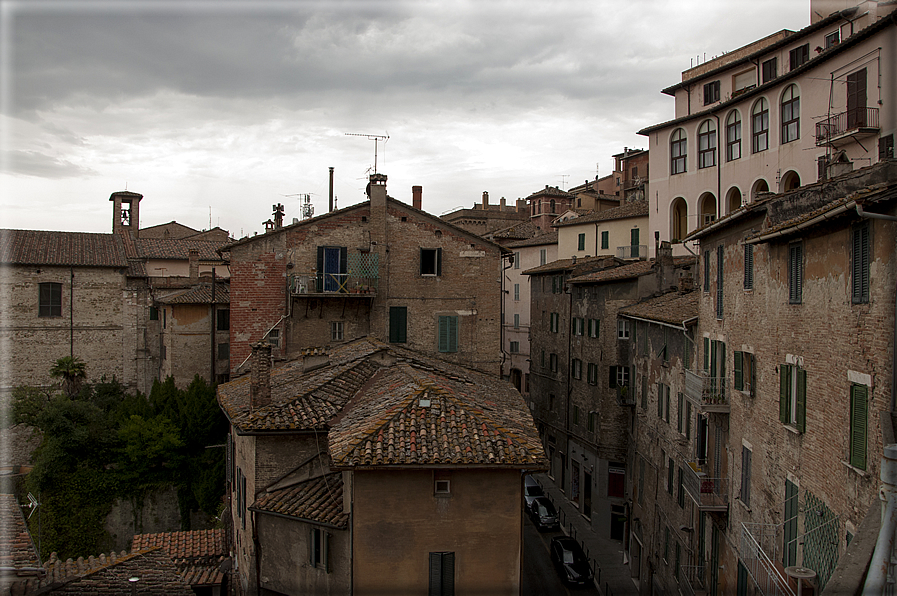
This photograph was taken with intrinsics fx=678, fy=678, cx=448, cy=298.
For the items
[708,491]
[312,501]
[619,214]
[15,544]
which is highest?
[619,214]

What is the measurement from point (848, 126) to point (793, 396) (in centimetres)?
1565

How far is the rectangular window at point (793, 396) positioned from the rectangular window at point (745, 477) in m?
2.74

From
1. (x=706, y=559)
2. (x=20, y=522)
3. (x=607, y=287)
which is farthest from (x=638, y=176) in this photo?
(x=20, y=522)

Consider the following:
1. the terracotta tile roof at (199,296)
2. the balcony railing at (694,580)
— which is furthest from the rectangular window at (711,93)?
the terracotta tile roof at (199,296)

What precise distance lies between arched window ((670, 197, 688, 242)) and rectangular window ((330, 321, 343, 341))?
19.5 m

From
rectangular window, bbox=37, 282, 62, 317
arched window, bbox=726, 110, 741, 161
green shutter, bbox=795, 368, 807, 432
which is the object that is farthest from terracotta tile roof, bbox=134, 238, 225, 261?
green shutter, bbox=795, 368, 807, 432

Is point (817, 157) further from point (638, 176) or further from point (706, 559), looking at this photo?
point (638, 176)

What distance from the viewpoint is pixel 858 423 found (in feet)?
31.0

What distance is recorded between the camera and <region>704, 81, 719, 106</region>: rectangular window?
116 feet

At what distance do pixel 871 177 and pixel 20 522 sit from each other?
16.2 m

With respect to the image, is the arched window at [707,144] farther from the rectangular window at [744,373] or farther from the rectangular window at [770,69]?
the rectangular window at [744,373]

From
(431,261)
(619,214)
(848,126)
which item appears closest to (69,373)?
(431,261)

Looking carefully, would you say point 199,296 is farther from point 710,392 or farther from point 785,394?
point 785,394

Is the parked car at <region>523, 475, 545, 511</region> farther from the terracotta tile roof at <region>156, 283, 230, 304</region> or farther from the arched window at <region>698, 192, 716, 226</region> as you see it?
the terracotta tile roof at <region>156, 283, 230, 304</region>
